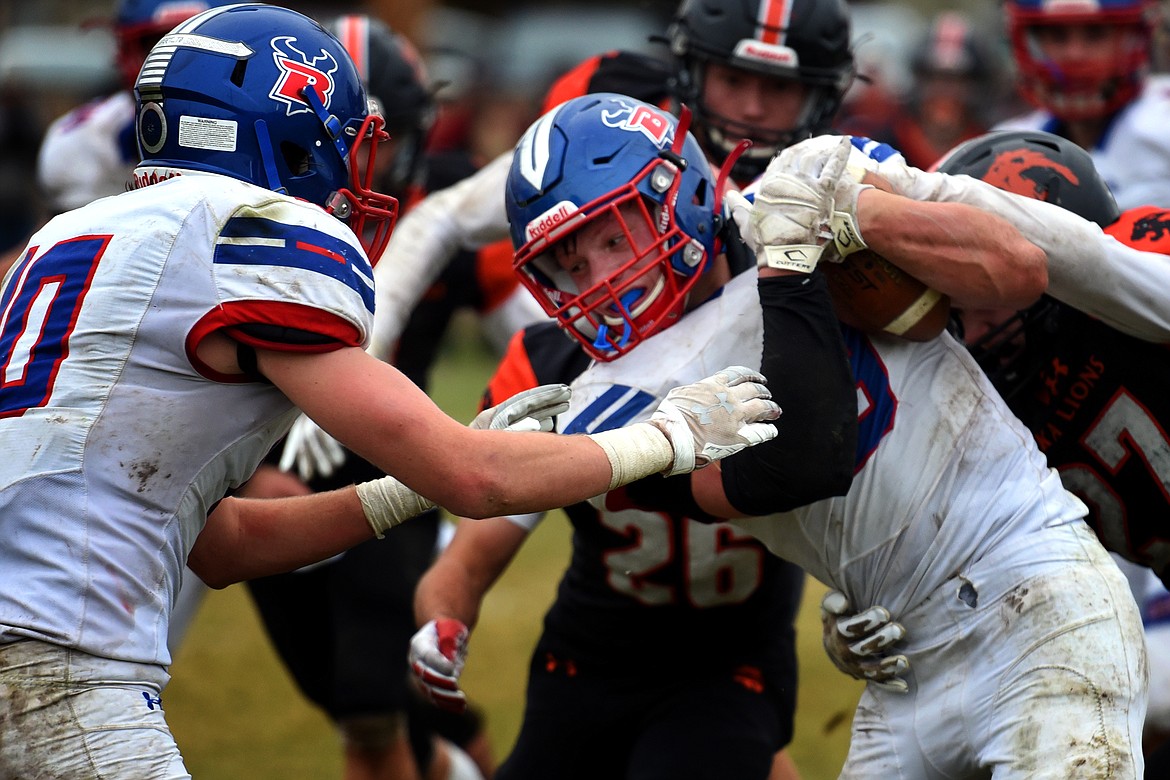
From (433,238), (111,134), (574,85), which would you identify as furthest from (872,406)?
(111,134)

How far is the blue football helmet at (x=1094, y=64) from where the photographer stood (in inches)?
238

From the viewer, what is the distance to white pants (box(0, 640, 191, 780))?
2412 millimetres

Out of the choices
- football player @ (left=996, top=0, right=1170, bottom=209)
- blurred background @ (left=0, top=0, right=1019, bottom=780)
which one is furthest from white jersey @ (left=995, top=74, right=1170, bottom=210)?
blurred background @ (left=0, top=0, right=1019, bottom=780)

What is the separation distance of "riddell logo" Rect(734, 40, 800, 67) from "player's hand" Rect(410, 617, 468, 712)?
2.03 metres

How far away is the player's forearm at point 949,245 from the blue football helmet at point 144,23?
12.5ft

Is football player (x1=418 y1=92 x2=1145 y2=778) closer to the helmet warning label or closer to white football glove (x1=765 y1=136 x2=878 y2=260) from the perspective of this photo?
white football glove (x1=765 y1=136 x2=878 y2=260)

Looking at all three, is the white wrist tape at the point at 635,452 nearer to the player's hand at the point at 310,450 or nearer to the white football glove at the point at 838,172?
the white football glove at the point at 838,172

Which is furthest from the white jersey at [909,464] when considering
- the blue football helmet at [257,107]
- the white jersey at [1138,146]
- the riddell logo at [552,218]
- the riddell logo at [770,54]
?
the white jersey at [1138,146]

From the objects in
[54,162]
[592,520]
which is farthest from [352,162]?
[54,162]

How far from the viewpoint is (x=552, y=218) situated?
10.2ft

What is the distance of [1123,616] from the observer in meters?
2.83

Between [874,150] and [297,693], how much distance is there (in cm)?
427

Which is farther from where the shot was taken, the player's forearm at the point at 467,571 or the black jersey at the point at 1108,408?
the player's forearm at the point at 467,571

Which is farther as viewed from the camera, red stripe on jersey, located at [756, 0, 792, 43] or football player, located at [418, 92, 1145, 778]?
red stripe on jersey, located at [756, 0, 792, 43]
